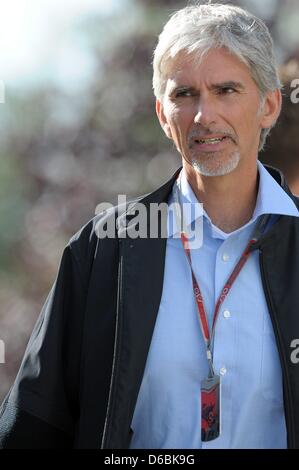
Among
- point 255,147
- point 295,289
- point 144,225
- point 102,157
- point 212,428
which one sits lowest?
point 212,428

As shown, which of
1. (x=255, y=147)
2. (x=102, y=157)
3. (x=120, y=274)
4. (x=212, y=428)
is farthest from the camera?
(x=102, y=157)

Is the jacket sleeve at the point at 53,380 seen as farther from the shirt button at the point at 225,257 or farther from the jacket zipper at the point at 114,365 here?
the shirt button at the point at 225,257

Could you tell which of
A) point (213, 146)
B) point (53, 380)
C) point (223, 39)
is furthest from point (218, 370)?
point (223, 39)

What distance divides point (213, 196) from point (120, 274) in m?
Answer: 0.33

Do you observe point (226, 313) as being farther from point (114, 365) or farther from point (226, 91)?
point (226, 91)

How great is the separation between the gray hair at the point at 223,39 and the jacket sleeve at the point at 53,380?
0.59m

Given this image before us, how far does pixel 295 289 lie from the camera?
1.81m

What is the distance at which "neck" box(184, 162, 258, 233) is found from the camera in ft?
6.31

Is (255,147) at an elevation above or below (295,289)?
above

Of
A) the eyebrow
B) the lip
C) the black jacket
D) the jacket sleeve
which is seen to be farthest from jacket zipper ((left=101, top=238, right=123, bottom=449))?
the eyebrow

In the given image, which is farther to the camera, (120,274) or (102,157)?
(102,157)

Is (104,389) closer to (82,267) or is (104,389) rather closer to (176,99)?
(82,267)

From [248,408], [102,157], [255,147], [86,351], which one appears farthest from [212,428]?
[102,157]

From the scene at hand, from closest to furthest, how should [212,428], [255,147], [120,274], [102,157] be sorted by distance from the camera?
[212,428] < [120,274] < [255,147] < [102,157]
